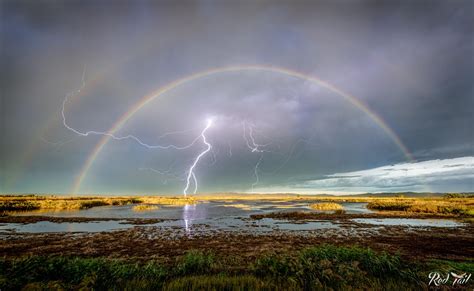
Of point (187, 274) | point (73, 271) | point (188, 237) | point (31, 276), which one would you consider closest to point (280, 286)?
point (187, 274)

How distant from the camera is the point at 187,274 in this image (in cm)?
1025

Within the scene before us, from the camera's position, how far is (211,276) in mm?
9703

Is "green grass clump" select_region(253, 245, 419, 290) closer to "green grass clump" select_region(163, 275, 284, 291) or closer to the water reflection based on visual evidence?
"green grass clump" select_region(163, 275, 284, 291)

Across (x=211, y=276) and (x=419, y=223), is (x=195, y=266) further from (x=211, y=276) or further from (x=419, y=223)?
(x=419, y=223)

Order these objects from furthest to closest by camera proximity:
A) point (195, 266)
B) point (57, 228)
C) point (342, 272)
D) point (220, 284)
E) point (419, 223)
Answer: point (419, 223), point (57, 228), point (195, 266), point (342, 272), point (220, 284)

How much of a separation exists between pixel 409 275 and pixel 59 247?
2261 centimetres

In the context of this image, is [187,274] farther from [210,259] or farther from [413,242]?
[413,242]
